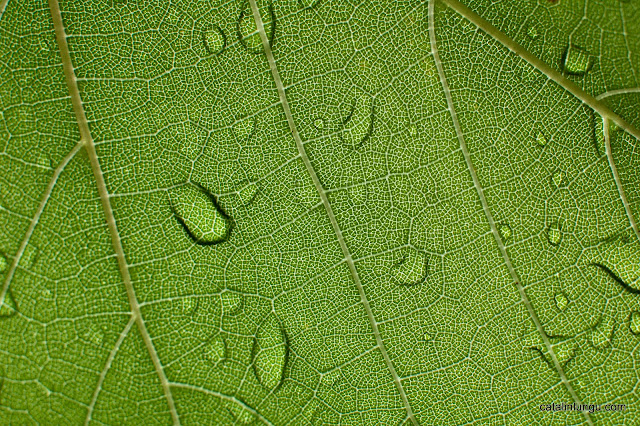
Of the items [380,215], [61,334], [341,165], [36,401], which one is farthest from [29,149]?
[380,215]

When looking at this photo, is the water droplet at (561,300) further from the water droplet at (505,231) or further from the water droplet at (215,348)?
the water droplet at (215,348)

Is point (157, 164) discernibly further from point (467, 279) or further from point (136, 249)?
point (467, 279)

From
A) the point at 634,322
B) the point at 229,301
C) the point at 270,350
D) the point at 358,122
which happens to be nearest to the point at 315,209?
the point at 358,122

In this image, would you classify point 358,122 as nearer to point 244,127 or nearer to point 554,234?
point 244,127

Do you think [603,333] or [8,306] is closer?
[8,306]

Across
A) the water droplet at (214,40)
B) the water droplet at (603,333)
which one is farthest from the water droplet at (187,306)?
the water droplet at (603,333)
